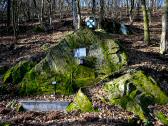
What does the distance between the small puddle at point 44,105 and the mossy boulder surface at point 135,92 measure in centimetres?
172

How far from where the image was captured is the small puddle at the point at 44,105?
13254 millimetres

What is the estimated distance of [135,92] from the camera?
1316cm

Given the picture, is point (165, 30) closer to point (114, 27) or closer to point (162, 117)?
point (162, 117)

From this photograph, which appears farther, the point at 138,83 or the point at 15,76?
the point at 15,76

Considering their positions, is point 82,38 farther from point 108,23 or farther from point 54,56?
point 108,23

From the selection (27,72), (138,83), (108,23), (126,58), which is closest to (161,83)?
(138,83)

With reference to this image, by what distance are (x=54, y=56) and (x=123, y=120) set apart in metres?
5.57

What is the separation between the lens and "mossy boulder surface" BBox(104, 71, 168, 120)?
12609 mm

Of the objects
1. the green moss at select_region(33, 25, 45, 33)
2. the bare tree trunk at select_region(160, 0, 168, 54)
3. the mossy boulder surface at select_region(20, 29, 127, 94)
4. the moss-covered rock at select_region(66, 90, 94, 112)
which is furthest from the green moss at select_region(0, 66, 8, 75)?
the green moss at select_region(33, 25, 45, 33)

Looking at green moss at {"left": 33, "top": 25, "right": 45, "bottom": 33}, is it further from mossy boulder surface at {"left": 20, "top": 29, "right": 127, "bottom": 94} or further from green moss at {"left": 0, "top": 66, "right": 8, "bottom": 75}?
mossy boulder surface at {"left": 20, "top": 29, "right": 127, "bottom": 94}

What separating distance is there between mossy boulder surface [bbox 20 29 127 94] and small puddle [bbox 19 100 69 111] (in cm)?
144

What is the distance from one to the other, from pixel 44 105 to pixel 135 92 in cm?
342

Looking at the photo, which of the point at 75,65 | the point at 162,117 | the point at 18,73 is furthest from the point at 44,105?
the point at 162,117

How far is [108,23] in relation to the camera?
33438mm
